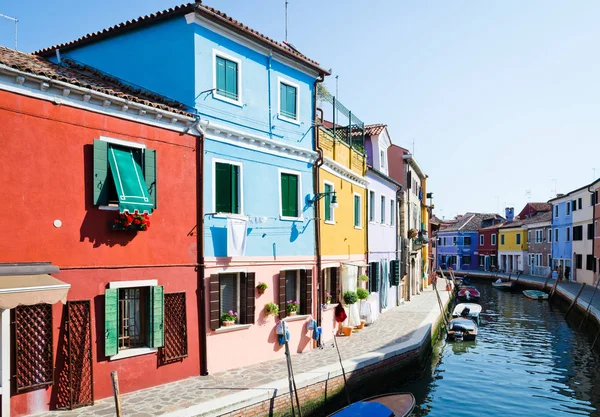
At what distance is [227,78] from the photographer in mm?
13969

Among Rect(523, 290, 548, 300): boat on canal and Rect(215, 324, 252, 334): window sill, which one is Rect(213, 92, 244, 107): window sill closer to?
Rect(215, 324, 252, 334): window sill

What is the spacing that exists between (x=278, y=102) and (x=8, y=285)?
922 centimetres

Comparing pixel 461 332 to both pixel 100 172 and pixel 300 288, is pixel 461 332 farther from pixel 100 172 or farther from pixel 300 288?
pixel 100 172

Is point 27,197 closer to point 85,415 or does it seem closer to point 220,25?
point 85,415

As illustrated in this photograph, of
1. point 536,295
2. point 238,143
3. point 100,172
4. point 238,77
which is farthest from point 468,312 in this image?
point 100,172

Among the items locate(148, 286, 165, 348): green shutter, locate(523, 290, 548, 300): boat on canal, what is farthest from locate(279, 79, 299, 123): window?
locate(523, 290, 548, 300): boat on canal

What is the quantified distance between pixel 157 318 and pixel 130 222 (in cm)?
237

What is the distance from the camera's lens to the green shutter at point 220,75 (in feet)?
45.1

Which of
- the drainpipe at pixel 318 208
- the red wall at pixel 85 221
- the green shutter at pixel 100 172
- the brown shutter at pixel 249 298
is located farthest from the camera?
the drainpipe at pixel 318 208

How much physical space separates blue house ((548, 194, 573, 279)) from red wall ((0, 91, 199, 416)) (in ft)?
142

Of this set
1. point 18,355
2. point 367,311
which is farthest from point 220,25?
point 367,311

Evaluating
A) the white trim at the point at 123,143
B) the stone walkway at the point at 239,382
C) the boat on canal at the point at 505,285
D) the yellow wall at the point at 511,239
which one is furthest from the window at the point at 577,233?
the white trim at the point at 123,143

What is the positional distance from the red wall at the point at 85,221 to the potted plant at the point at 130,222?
0.21m

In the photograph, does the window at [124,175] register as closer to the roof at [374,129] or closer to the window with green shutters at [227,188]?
the window with green shutters at [227,188]
